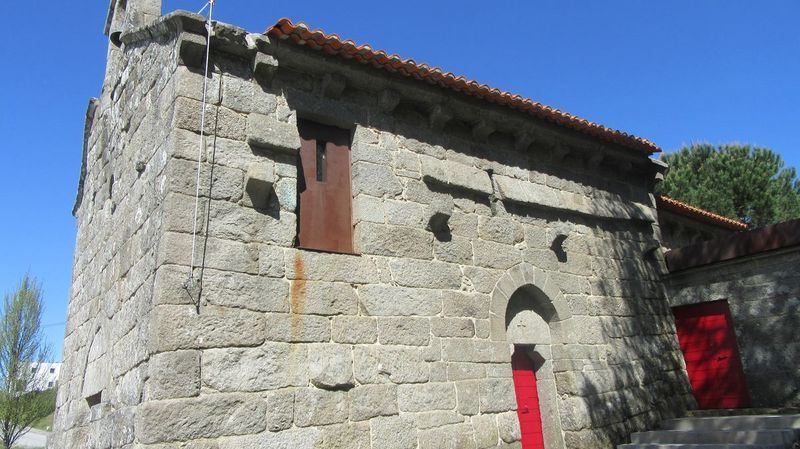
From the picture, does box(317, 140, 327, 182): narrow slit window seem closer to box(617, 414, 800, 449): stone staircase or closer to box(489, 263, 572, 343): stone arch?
box(489, 263, 572, 343): stone arch

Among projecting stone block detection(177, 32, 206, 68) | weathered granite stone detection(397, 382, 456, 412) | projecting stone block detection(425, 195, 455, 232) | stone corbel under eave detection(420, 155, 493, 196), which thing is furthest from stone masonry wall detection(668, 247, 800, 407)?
projecting stone block detection(177, 32, 206, 68)

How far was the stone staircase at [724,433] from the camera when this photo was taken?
17.8 ft

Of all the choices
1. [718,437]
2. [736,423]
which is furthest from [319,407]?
[736,423]

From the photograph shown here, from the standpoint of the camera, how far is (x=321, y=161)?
5.18m

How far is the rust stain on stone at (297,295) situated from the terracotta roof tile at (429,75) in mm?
1928

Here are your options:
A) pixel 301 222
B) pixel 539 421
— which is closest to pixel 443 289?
pixel 301 222

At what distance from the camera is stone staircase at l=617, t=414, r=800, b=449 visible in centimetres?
543

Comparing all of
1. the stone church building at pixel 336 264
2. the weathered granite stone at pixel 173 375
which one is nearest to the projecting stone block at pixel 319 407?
the stone church building at pixel 336 264

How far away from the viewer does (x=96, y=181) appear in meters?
6.72

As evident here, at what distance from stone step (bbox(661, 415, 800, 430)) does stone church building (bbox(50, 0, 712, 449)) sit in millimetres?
286

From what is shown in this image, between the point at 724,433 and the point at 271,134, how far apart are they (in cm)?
566

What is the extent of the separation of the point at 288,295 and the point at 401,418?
1417 millimetres

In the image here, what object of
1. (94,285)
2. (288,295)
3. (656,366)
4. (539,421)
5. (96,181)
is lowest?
(539,421)

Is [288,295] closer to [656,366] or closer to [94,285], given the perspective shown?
[94,285]
